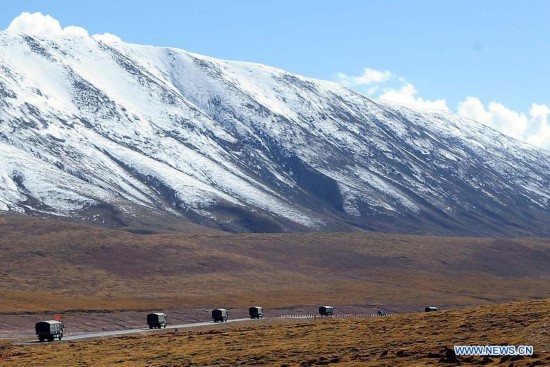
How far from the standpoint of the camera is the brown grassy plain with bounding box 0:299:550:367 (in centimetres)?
4962

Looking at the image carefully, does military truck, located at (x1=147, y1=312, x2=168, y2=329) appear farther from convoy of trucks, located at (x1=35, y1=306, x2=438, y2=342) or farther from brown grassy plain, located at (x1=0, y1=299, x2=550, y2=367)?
brown grassy plain, located at (x1=0, y1=299, x2=550, y2=367)

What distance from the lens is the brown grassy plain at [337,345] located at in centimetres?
4962

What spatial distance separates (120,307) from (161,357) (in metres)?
Answer: 85.7

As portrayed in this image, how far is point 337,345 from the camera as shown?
5916cm

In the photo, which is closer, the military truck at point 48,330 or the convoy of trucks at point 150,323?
the military truck at point 48,330
